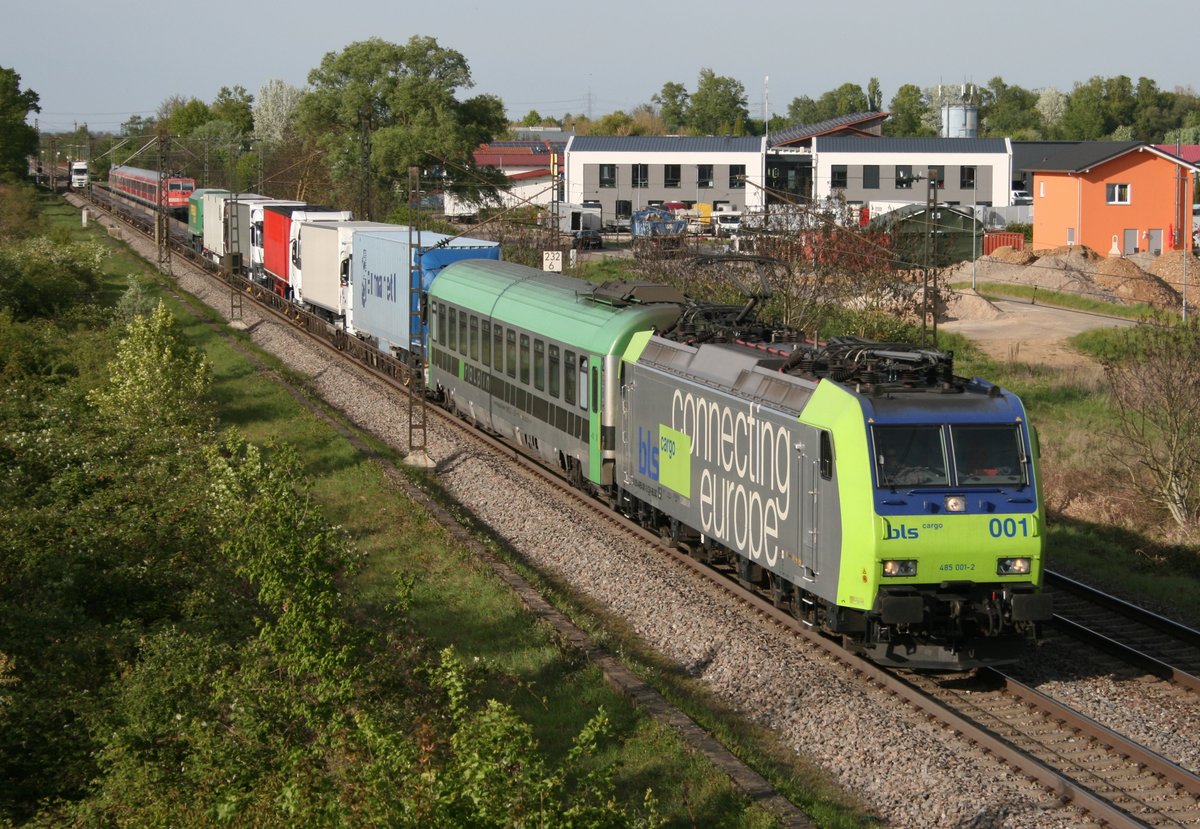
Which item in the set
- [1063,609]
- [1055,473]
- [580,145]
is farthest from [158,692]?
[580,145]

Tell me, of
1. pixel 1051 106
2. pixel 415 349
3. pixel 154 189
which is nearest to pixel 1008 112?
pixel 1051 106

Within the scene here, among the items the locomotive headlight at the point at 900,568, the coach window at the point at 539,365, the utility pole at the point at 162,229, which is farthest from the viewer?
the utility pole at the point at 162,229

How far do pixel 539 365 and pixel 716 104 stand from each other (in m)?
145

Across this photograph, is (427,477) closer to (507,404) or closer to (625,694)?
(507,404)

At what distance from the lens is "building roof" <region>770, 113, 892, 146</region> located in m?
91.6

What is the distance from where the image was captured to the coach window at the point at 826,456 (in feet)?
42.9

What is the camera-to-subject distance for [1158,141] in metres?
141

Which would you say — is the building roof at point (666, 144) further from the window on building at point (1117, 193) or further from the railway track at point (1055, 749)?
the railway track at point (1055, 749)

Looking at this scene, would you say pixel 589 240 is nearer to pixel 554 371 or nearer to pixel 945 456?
pixel 554 371

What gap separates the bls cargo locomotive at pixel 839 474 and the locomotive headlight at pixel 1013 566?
0.04ft

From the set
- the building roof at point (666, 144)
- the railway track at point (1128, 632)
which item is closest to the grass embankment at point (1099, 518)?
the railway track at point (1128, 632)

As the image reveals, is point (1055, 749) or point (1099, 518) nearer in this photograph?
point (1055, 749)

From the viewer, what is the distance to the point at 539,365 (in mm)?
22375

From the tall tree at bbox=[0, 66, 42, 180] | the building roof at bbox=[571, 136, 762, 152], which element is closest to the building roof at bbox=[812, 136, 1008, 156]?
the building roof at bbox=[571, 136, 762, 152]
